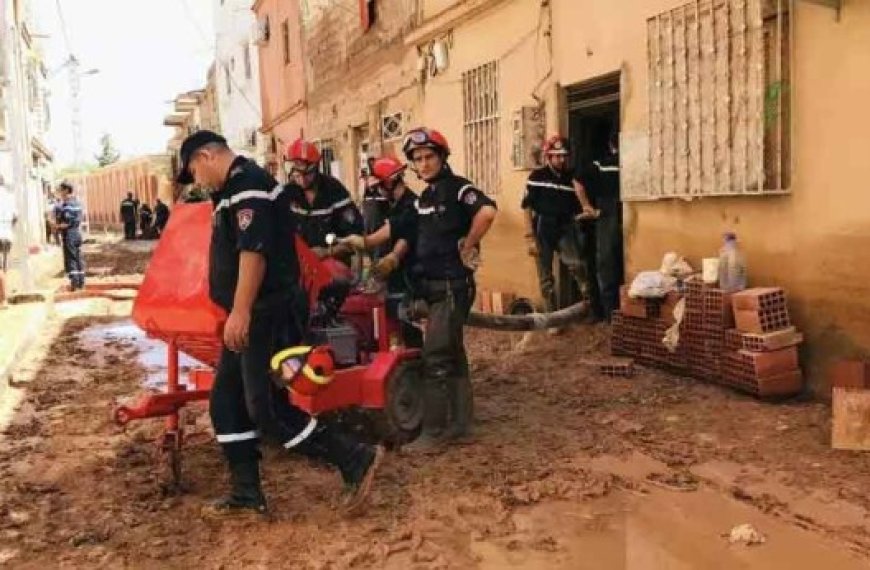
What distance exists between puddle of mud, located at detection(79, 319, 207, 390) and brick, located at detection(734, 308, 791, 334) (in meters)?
4.19

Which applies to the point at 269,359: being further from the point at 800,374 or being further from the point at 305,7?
the point at 305,7

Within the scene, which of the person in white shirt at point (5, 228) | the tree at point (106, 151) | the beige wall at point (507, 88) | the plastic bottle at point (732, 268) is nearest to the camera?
the plastic bottle at point (732, 268)

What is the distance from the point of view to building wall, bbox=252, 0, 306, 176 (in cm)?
2191

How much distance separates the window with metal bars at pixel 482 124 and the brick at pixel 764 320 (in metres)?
4.86

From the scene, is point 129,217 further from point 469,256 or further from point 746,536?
point 746,536

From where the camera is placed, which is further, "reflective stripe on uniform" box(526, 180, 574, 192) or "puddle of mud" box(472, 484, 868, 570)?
"reflective stripe on uniform" box(526, 180, 574, 192)

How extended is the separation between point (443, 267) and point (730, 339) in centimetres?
200

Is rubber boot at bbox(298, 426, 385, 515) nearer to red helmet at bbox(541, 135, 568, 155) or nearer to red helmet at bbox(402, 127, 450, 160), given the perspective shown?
red helmet at bbox(402, 127, 450, 160)

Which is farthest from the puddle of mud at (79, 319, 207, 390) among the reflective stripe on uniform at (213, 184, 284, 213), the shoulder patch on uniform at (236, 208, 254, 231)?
the shoulder patch on uniform at (236, 208, 254, 231)

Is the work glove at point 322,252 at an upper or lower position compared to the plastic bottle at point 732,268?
upper

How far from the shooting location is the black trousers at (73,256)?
15820 mm

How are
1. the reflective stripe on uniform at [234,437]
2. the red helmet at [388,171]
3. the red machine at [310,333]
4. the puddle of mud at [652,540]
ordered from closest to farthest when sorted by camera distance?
the puddle of mud at [652,540]
the reflective stripe on uniform at [234,437]
the red machine at [310,333]
the red helmet at [388,171]

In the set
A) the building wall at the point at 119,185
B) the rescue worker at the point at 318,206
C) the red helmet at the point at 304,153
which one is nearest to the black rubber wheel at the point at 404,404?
the rescue worker at the point at 318,206

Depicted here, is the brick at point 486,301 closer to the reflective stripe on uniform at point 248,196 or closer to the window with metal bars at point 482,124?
the window with metal bars at point 482,124
